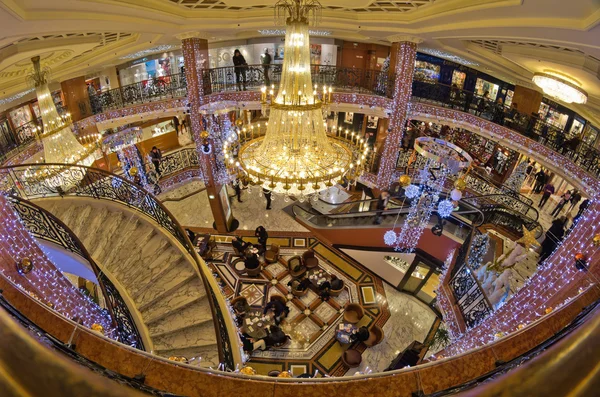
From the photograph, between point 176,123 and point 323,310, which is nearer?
point 323,310

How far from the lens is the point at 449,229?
9156mm

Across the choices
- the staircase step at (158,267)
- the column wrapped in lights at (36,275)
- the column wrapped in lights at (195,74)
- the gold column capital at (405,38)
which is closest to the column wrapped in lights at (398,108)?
the gold column capital at (405,38)

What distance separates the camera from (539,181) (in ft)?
40.0

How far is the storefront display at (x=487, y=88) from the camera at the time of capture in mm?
13755

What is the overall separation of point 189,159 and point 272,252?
475 centimetres

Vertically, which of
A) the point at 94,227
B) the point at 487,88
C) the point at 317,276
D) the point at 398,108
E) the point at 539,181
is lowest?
the point at 317,276

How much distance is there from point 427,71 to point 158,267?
14.7 metres

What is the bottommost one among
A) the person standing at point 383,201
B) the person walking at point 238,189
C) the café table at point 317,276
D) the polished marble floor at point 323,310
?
the polished marble floor at point 323,310

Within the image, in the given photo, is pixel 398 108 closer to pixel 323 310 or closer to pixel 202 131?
pixel 202 131

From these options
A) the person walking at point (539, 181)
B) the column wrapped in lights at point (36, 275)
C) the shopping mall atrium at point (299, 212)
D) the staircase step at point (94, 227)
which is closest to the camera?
the shopping mall atrium at point (299, 212)

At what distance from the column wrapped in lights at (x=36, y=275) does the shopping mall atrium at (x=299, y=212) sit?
0.03 meters

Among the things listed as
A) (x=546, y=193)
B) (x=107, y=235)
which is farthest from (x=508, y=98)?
(x=107, y=235)

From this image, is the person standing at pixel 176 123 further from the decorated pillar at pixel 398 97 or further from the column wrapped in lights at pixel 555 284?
the column wrapped in lights at pixel 555 284

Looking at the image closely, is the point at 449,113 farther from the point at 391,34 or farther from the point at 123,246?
the point at 123,246
